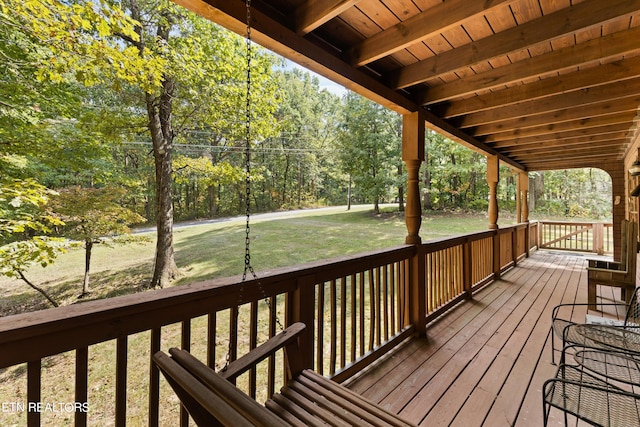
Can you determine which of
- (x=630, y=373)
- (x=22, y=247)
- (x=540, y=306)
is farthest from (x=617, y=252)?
(x=22, y=247)

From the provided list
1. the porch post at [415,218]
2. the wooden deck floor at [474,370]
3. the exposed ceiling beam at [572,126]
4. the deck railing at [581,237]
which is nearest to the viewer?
the wooden deck floor at [474,370]

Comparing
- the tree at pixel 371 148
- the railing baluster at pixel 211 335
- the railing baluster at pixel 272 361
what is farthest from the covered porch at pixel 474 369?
the tree at pixel 371 148

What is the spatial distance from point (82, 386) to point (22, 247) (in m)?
3.61

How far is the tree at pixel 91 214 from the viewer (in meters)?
4.70

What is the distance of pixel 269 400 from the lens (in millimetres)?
1142

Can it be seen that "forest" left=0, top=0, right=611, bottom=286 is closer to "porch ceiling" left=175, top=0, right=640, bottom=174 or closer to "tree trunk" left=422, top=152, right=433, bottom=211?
"porch ceiling" left=175, top=0, right=640, bottom=174

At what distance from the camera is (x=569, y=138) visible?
416 centimetres

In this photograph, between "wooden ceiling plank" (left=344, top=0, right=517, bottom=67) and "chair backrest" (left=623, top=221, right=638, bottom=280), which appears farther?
"chair backrest" (left=623, top=221, right=638, bottom=280)

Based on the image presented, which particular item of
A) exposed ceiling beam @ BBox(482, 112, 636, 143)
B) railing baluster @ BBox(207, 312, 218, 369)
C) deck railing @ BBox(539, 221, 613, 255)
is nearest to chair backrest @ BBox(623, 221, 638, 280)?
exposed ceiling beam @ BBox(482, 112, 636, 143)

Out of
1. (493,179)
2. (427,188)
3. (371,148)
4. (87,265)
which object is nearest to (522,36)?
(493,179)

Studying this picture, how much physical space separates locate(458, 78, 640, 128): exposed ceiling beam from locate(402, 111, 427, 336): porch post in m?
1.04

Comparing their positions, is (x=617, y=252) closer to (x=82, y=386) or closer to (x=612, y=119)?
(x=612, y=119)

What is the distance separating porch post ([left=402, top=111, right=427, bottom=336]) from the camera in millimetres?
2746

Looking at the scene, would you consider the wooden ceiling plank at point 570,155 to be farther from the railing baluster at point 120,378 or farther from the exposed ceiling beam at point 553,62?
the railing baluster at point 120,378
